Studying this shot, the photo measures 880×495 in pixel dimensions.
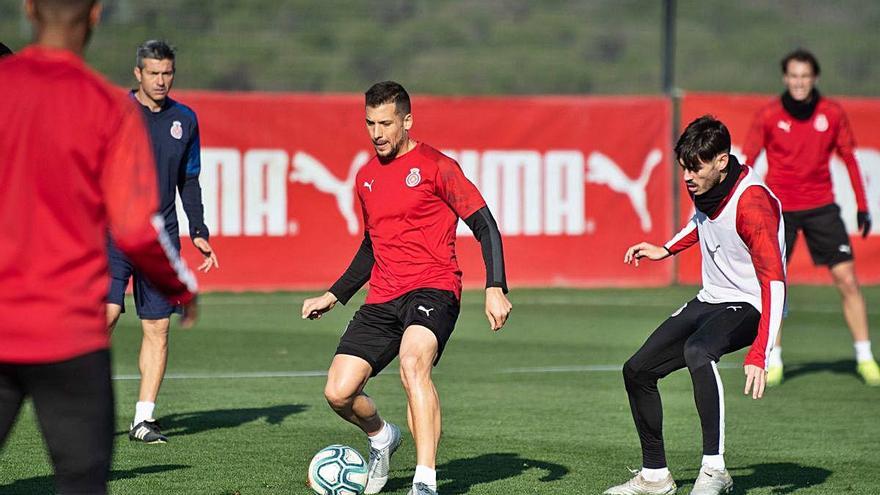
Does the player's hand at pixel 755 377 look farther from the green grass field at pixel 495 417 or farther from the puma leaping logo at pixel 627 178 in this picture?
the puma leaping logo at pixel 627 178

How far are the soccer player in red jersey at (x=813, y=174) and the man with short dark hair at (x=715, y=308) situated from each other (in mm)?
4568

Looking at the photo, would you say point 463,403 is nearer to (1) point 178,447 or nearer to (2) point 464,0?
(1) point 178,447

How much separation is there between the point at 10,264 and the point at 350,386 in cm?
318

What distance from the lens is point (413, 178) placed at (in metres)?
7.19

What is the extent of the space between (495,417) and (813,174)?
3895 mm

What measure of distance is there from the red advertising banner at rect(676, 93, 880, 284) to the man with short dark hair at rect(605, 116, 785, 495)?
12.2 meters

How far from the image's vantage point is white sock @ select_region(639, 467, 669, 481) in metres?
7.25

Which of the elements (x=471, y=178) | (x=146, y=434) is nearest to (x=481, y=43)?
(x=471, y=178)

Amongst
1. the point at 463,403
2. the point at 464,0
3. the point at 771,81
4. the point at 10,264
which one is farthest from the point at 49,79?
the point at 771,81

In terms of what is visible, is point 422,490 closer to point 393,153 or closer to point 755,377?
point 755,377

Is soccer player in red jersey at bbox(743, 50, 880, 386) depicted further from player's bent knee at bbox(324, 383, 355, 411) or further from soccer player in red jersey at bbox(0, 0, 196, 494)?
soccer player in red jersey at bbox(0, 0, 196, 494)

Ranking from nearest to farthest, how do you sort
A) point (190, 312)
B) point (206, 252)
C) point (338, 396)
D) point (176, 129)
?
1. point (190, 312)
2. point (338, 396)
3. point (206, 252)
4. point (176, 129)

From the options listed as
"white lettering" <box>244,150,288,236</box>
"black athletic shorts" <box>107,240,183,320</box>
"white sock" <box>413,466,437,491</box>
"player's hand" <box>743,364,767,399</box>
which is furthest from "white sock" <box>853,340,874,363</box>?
"white lettering" <box>244,150,288,236</box>

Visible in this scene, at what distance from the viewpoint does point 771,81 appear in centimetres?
3506
